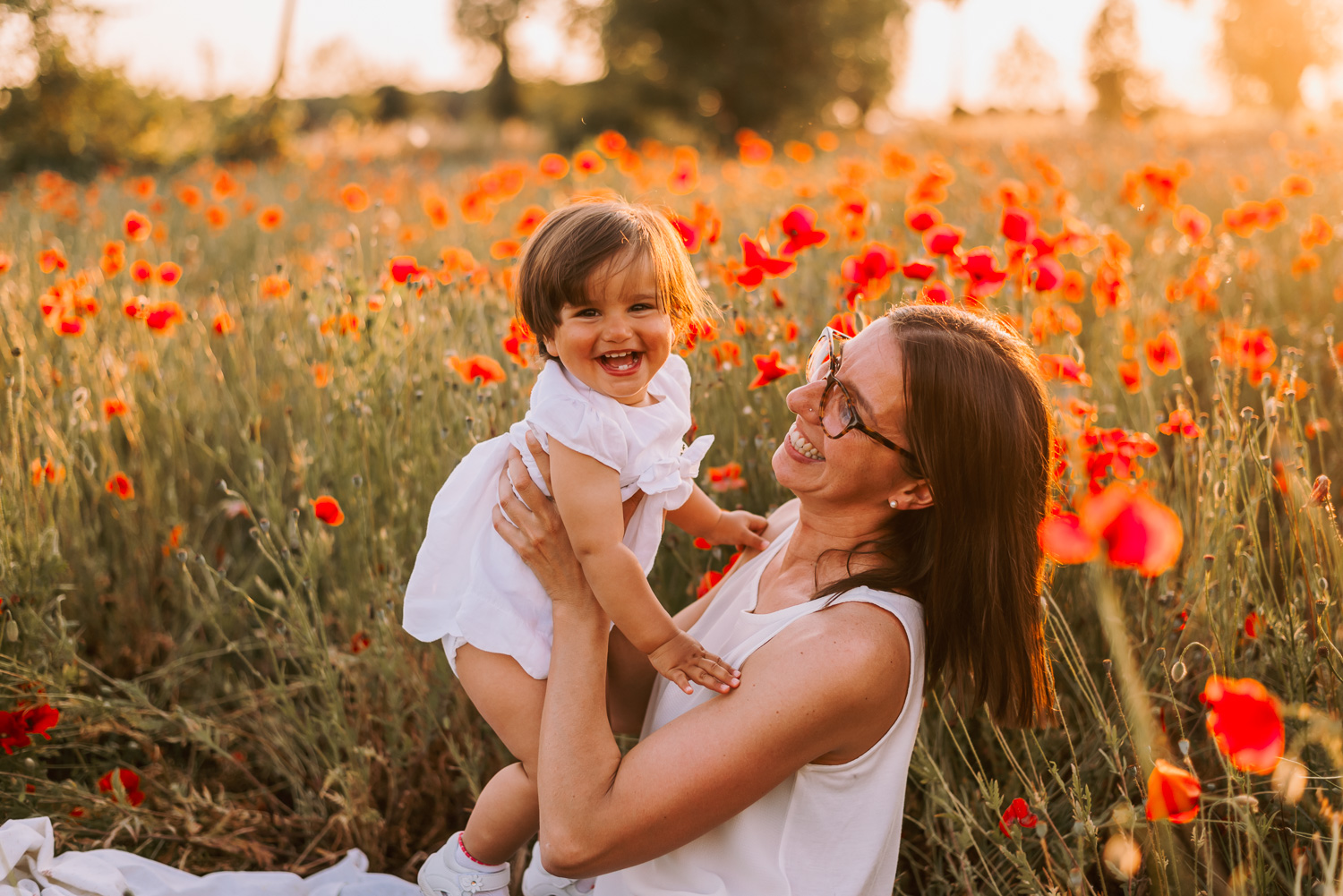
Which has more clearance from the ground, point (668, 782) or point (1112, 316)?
point (1112, 316)

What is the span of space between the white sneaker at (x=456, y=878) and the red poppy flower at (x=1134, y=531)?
1.21 m

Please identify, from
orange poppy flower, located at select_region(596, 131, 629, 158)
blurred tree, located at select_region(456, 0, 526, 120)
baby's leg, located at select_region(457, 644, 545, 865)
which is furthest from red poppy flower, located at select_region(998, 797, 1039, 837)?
blurred tree, located at select_region(456, 0, 526, 120)

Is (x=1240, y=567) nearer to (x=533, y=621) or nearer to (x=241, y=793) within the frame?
(x=533, y=621)

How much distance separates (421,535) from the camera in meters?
2.15

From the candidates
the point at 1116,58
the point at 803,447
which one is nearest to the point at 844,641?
the point at 803,447

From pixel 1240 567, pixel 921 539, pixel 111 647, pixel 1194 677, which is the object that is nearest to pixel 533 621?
pixel 921 539

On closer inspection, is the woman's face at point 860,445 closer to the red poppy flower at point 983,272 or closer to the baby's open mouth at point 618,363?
the baby's open mouth at point 618,363

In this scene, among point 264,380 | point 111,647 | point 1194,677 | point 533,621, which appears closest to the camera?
point 533,621

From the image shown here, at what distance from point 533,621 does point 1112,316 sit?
7.88ft

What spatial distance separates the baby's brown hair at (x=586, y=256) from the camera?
1.34m

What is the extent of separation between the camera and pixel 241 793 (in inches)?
82.4

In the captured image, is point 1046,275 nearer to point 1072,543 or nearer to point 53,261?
point 1072,543

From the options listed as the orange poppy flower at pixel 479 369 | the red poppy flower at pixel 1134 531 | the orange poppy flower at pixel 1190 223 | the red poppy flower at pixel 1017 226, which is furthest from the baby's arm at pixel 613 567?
the orange poppy flower at pixel 1190 223

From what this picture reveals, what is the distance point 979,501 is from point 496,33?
34.3 meters
